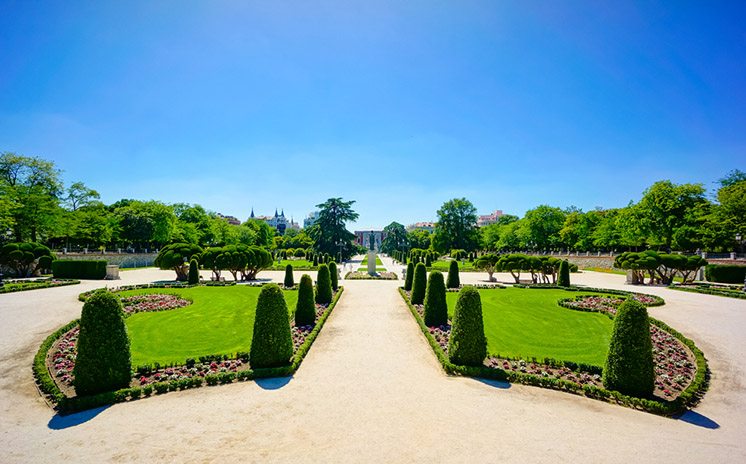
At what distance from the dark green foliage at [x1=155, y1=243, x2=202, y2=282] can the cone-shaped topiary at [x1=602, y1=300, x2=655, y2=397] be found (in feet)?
93.3

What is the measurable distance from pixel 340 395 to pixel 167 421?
3.49 meters

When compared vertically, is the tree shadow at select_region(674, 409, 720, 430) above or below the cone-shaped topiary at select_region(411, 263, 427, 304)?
below

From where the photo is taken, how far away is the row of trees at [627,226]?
38969 millimetres

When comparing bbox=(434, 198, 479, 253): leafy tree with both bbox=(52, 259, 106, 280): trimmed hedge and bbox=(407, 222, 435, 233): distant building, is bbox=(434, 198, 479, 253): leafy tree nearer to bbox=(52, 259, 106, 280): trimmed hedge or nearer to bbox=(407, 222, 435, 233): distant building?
bbox=(52, 259, 106, 280): trimmed hedge

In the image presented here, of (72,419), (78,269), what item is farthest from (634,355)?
(78,269)

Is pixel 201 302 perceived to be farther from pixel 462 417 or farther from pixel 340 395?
pixel 462 417

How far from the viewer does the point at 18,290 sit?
70.3ft

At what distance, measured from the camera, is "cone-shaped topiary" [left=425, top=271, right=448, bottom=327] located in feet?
45.3

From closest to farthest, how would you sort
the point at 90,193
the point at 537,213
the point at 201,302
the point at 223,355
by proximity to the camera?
the point at 223,355
the point at 201,302
the point at 90,193
the point at 537,213

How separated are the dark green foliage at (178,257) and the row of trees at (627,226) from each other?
52103 millimetres

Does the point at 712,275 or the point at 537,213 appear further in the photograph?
the point at 537,213

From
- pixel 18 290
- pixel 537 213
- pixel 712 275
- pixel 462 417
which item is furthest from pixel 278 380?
pixel 537 213

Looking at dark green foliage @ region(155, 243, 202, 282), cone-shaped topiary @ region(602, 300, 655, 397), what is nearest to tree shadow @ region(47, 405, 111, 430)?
cone-shaped topiary @ region(602, 300, 655, 397)

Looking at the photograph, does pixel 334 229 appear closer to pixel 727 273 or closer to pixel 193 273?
pixel 193 273
